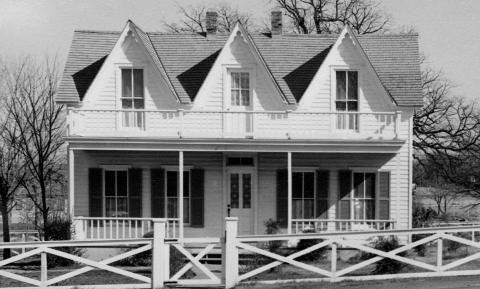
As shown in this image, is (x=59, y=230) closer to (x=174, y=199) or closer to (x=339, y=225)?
(x=174, y=199)

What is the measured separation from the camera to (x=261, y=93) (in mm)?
21031

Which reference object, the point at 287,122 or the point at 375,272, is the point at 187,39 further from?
the point at 375,272

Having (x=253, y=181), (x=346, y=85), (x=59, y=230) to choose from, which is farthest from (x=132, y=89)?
(x=346, y=85)

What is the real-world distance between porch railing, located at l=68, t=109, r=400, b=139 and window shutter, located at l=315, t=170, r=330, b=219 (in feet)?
5.13

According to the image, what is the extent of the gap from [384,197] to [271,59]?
259 inches

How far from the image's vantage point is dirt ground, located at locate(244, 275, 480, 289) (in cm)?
1185

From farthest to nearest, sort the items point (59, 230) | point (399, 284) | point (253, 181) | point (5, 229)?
point (5, 229)
point (253, 181)
point (59, 230)
point (399, 284)

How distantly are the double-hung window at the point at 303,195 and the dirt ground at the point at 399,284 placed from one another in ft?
27.8

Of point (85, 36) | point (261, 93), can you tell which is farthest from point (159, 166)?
point (85, 36)

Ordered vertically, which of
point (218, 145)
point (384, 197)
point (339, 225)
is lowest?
point (339, 225)

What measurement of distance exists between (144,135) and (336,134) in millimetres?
6221

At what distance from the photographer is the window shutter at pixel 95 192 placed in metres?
20.5

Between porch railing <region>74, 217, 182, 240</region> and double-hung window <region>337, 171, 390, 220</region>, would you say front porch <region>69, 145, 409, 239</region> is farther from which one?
porch railing <region>74, 217, 182, 240</region>

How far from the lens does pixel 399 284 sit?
1216 cm
